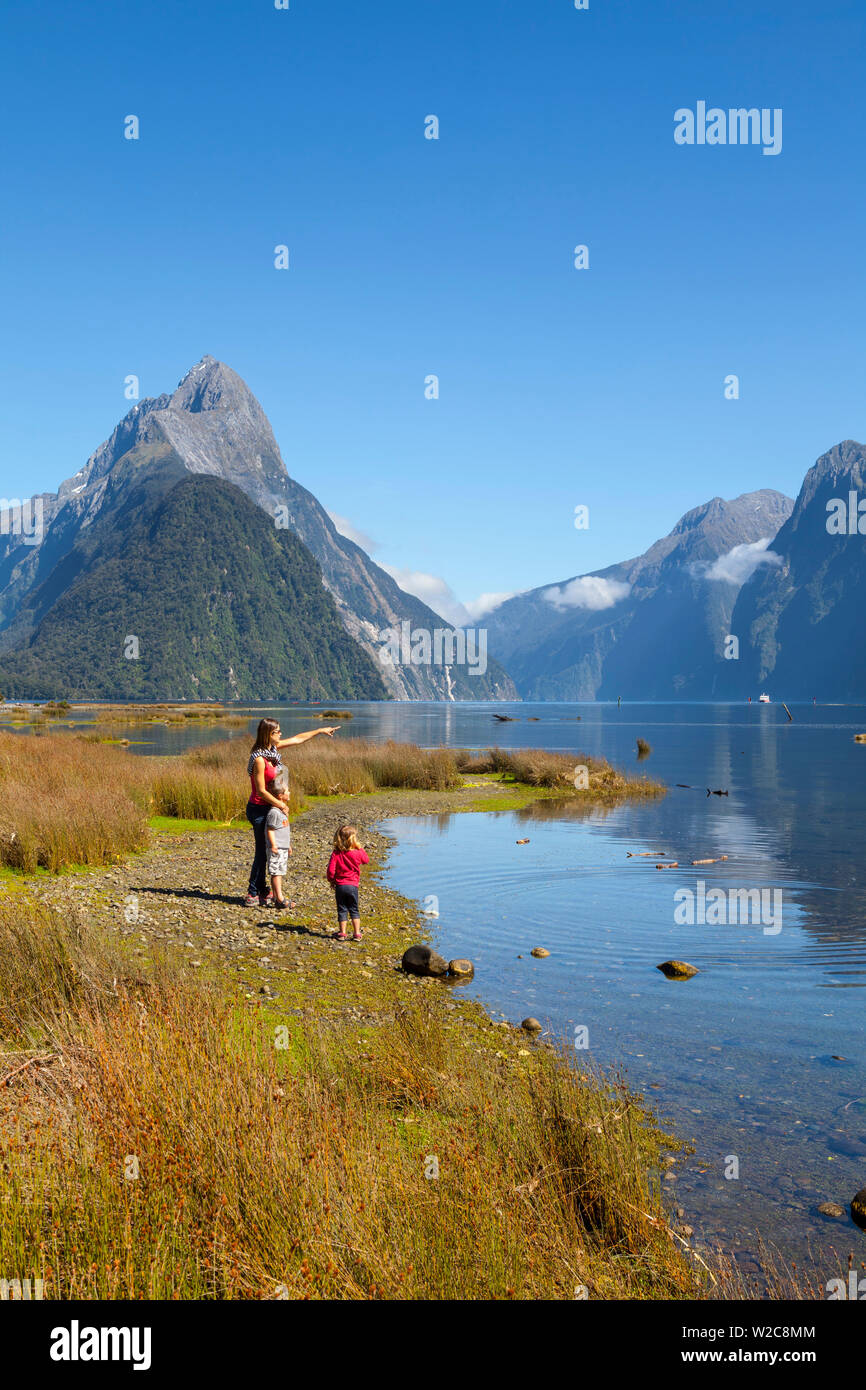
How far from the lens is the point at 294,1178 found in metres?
4.55

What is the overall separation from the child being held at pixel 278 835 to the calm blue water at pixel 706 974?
2.88 m

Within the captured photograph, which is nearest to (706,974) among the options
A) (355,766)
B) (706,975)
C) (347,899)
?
(706,975)

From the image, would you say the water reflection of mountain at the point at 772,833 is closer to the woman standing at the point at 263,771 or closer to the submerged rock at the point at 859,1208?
the submerged rock at the point at 859,1208

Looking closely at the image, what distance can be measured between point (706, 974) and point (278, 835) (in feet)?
22.7

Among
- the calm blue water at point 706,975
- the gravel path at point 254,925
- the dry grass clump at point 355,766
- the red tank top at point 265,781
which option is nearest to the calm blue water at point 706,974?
the calm blue water at point 706,975

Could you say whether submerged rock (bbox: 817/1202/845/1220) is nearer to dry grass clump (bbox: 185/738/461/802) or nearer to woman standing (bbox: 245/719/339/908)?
woman standing (bbox: 245/719/339/908)

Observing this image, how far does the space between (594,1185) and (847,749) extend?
79393 mm

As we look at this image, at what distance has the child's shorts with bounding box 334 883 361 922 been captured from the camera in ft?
42.1

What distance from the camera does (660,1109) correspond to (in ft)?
26.5

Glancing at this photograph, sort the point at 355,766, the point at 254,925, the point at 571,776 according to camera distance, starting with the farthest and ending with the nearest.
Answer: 1. the point at 571,776
2. the point at 355,766
3. the point at 254,925

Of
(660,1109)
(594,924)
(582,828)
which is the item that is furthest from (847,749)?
(660,1109)

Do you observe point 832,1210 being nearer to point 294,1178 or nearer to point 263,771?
point 294,1178

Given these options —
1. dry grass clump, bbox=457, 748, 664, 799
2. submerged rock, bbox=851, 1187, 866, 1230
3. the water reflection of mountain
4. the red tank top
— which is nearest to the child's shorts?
the red tank top

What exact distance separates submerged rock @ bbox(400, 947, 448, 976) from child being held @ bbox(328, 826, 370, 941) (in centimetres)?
124
